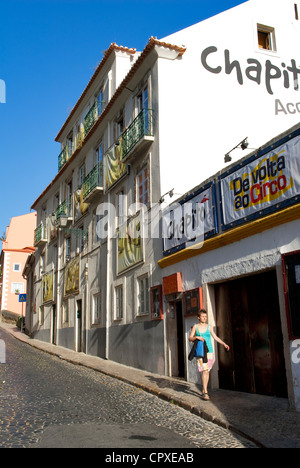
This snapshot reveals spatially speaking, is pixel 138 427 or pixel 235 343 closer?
pixel 138 427

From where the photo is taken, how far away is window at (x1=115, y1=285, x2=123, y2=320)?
648 inches

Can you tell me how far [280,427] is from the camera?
659 centimetres

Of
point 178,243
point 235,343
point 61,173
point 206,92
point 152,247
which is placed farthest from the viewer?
point 61,173

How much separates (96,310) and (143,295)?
507cm

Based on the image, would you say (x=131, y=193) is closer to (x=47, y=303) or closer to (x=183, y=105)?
(x=183, y=105)

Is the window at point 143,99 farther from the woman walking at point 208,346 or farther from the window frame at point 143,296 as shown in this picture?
the woman walking at point 208,346

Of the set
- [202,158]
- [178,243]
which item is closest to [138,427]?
[178,243]

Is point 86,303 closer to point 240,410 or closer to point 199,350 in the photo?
point 199,350

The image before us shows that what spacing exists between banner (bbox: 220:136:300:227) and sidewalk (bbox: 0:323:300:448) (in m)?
3.56

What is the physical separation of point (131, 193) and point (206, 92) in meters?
4.18

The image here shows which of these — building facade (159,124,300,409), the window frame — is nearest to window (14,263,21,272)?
the window frame

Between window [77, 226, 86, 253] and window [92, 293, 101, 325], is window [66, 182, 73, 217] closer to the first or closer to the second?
window [77, 226, 86, 253]

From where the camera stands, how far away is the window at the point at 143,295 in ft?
47.0

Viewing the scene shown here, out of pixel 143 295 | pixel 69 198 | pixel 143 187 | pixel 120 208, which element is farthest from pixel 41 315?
pixel 143 187
